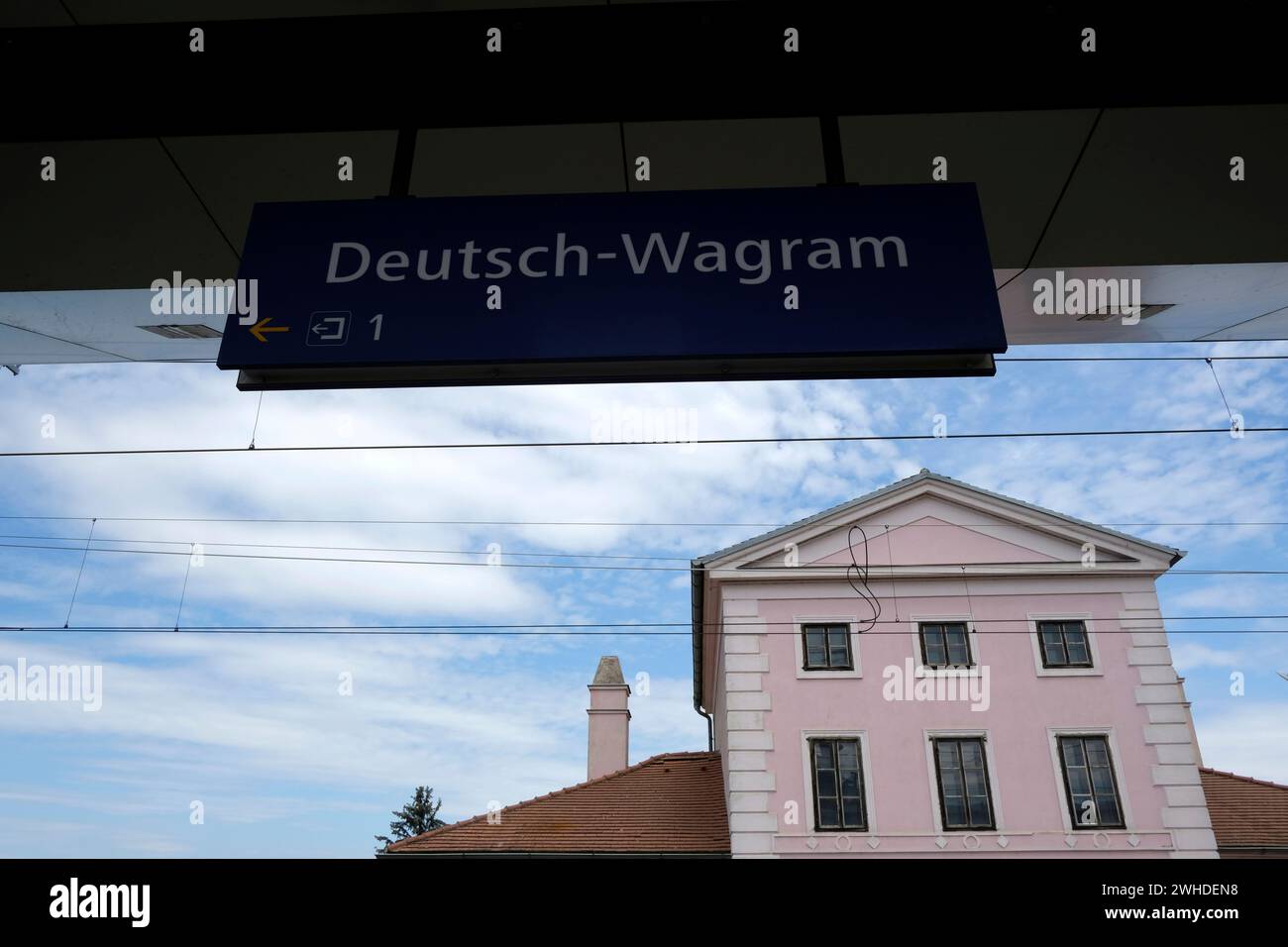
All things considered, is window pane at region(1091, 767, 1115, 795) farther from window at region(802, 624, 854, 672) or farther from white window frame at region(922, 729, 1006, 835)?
window at region(802, 624, 854, 672)

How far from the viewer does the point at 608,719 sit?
63.3 ft

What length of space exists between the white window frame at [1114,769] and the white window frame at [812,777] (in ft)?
10.5

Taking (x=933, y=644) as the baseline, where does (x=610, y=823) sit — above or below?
below

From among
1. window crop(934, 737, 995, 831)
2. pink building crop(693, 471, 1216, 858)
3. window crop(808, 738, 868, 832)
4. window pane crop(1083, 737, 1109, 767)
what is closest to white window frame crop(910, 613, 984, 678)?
pink building crop(693, 471, 1216, 858)

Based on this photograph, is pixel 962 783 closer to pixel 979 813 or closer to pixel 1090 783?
pixel 979 813

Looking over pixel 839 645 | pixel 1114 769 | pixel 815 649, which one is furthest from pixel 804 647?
pixel 1114 769

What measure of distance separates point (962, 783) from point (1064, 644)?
3.43m

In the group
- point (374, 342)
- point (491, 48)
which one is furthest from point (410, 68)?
point (374, 342)

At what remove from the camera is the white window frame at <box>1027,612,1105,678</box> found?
1505cm

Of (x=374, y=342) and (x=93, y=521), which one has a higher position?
(x=93, y=521)
